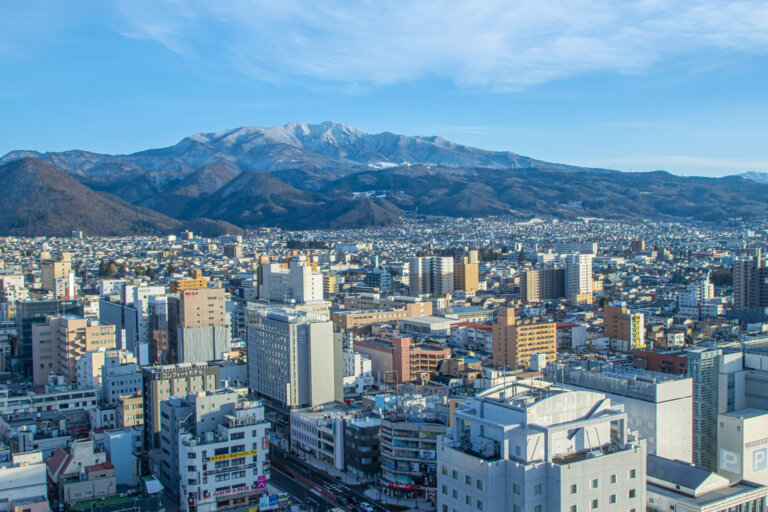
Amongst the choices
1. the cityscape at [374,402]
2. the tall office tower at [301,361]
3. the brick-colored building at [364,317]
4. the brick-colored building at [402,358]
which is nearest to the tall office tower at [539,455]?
the cityscape at [374,402]

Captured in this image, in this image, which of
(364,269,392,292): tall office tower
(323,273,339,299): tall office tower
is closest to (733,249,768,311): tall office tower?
(364,269,392,292): tall office tower

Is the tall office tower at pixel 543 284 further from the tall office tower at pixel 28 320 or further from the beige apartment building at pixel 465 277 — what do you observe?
the tall office tower at pixel 28 320

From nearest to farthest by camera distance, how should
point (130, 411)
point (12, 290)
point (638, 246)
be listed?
1. point (130, 411)
2. point (12, 290)
3. point (638, 246)

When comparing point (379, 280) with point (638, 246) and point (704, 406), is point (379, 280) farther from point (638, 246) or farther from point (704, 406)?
point (704, 406)

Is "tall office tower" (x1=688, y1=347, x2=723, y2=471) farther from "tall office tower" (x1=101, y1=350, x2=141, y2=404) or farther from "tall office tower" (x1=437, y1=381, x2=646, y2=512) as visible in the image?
"tall office tower" (x1=101, y1=350, x2=141, y2=404)

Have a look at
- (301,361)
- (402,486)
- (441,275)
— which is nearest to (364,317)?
(301,361)

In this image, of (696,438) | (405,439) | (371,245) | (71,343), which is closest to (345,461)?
(405,439)

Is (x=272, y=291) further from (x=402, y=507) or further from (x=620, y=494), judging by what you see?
(x=620, y=494)
